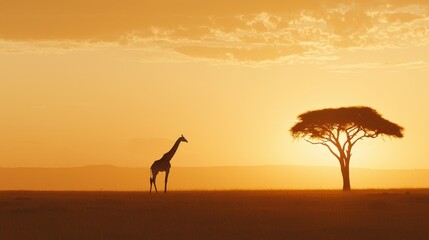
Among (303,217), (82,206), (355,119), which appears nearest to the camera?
(303,217)

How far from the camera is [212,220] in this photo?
1136 inches

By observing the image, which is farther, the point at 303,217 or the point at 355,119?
the point at 355,119

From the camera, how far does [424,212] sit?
109 feet

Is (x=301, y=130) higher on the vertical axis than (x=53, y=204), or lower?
higher

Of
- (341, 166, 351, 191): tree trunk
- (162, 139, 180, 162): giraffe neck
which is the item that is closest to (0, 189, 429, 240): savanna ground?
(162, 139, 180, 162): giraffe neck

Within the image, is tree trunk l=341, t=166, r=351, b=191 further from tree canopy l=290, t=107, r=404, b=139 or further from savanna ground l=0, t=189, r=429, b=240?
savanna ground l=0, t=189, r=429, b=240

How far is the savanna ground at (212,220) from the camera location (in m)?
24.0

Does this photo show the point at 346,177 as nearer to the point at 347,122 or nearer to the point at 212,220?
the point at 347,122

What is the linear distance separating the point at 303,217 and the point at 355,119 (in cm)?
4384

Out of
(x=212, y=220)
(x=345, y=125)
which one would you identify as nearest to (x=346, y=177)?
(x=345, y=125)

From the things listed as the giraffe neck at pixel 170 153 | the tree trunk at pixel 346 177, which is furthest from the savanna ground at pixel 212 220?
the tree trunk at pixel 346 177

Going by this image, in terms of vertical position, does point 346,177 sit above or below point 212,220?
above

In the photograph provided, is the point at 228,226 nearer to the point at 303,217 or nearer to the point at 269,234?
the point at 269,234

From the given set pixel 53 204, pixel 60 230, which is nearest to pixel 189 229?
pixel 60 230
